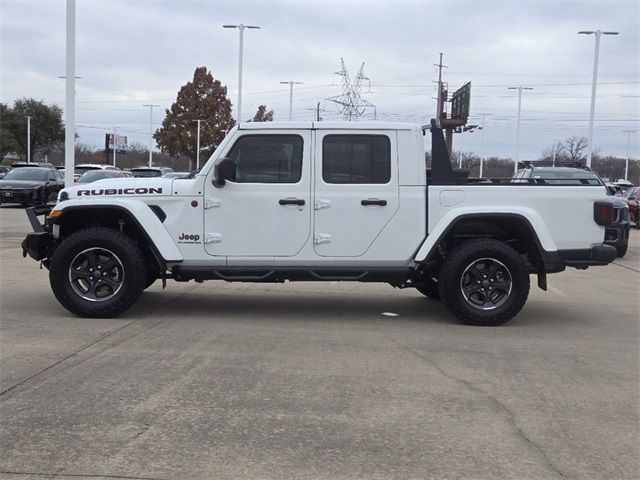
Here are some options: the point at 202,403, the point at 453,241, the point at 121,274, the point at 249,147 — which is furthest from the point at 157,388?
the point at 453,241

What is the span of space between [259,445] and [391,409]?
105 cm

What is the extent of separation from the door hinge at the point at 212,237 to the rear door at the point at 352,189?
3.34 ft

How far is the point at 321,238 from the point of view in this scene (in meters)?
6.67

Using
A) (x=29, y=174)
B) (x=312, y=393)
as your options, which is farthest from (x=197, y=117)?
(x=312, y=393)

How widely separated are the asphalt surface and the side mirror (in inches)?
61.1

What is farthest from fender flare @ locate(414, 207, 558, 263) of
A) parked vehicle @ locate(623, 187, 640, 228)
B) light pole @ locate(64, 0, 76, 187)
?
parked vehicle @ locate(623, 187, 640, 228)

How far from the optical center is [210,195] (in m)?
6.65

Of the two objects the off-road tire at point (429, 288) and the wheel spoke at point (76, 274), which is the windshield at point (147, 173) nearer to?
the off-road tire at point (429, 288)

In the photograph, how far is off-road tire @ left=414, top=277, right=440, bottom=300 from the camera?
25.0 ft

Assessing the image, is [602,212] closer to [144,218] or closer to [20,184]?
[144,218]

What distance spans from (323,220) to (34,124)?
6155cm

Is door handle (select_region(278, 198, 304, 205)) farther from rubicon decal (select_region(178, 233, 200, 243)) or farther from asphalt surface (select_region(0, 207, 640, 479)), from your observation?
asphalt surface (select_region(0, 207, 640, 479))

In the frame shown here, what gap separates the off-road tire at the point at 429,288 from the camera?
25.0ft

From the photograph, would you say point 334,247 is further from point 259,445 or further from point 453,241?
point 259,445
